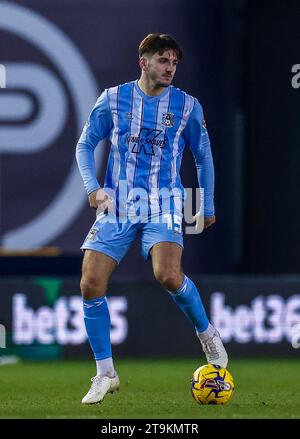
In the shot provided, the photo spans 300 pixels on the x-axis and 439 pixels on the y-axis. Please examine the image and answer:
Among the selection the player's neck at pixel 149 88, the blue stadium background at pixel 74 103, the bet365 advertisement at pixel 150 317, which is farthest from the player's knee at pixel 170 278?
the blue stadium background at pixel 74 103

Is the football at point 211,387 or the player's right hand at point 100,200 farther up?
the player's right hand at point 100,200

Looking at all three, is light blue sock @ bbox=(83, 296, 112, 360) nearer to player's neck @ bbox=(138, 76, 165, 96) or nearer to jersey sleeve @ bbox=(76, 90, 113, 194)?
jersey sleeve @ bbox=(76, 90, 113, 194)

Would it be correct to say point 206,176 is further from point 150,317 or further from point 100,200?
point 150,317

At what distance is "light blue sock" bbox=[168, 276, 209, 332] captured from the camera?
747 cm

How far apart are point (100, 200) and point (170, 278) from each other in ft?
1.84

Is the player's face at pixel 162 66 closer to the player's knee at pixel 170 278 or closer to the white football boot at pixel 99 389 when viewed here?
the player's knee at pixel 170 278

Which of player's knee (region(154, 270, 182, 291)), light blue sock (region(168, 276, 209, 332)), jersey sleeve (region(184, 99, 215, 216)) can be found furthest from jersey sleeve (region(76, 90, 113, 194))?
light blue sock (region(168, 276, 209, 332))

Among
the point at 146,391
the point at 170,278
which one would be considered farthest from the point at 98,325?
the point at 146,391

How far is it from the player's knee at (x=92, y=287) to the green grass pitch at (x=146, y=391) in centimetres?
59

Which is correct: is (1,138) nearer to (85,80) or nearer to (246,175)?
(85,80)

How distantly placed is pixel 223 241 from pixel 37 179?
1634mm

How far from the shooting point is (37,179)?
37.2 ft

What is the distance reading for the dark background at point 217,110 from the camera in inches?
445

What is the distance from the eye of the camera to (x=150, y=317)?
35.9ft
